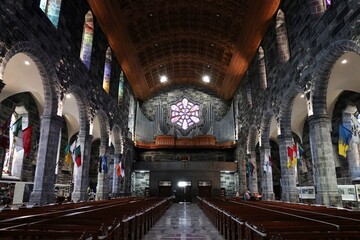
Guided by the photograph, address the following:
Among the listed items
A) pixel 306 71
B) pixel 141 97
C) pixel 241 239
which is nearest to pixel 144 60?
pixel 141 97

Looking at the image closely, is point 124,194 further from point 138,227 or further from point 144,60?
point 138,227

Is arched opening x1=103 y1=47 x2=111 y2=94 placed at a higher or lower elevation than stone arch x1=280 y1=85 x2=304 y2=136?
higher

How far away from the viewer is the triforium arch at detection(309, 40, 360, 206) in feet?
34.7

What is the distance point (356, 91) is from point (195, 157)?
1821cm

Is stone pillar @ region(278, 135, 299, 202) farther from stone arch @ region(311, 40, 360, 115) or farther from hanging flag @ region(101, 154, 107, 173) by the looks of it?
hanging flag @ region(101, 154, 107, 173)

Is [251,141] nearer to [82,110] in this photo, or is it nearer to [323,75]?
[323,75]

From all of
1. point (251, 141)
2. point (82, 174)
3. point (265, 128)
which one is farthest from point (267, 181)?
point (82, 174)

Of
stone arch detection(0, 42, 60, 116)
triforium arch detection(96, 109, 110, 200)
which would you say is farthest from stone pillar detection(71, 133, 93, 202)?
stone arch detection(0, 42, 60, 116)

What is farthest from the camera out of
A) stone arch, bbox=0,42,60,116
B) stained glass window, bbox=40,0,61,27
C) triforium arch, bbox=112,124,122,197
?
triforium arch, bbox=112,124,122,197

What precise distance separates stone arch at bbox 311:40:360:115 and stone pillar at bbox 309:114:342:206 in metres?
0.47

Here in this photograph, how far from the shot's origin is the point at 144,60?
24.3m

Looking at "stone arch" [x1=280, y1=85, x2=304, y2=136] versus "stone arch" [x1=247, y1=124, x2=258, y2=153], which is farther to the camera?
"stone arch" [x1=247, y1=124, x2=258, y2=153]

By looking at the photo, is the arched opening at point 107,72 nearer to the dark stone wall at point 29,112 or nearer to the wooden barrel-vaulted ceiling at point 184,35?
the wooden barrel-vaulted ceiling at point 184,35

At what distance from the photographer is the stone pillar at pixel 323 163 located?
10.6m
